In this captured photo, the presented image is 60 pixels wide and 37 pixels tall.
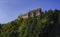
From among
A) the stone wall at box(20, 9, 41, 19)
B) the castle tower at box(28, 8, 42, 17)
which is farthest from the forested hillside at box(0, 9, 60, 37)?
the stone wall at box(20, 9, 41, 19)

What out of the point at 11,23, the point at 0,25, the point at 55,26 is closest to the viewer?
the point at 55,26

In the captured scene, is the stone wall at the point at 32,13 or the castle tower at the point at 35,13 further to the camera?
the stone wall at the point at 32,13

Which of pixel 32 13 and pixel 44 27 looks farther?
pixel 32 13

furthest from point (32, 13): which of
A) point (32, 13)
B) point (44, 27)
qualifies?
point (44, 27)

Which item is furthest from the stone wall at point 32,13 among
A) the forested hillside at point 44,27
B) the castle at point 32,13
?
the forested hillside at point 44,27

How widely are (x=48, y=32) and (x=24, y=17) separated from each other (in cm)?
→ 1146

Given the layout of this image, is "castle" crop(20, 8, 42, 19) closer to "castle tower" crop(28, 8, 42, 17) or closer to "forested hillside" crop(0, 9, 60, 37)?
"castle tower" crop(28, 8, 42, 17)

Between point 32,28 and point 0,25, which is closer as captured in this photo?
point 32,28

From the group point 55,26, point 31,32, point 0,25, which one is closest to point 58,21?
point 55,26

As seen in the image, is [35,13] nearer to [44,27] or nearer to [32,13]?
[32,13]

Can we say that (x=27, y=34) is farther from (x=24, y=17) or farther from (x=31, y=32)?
(x=24, y=17)

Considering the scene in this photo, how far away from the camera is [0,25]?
43.6 metres

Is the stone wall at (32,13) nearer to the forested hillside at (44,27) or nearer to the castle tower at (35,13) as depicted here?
the castle tower at (35,13)

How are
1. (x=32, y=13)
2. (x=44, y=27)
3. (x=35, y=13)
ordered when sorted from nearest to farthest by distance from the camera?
1. (x=44, y=27)
2. (x=35, y=13)
3. (x=32, y=13)
